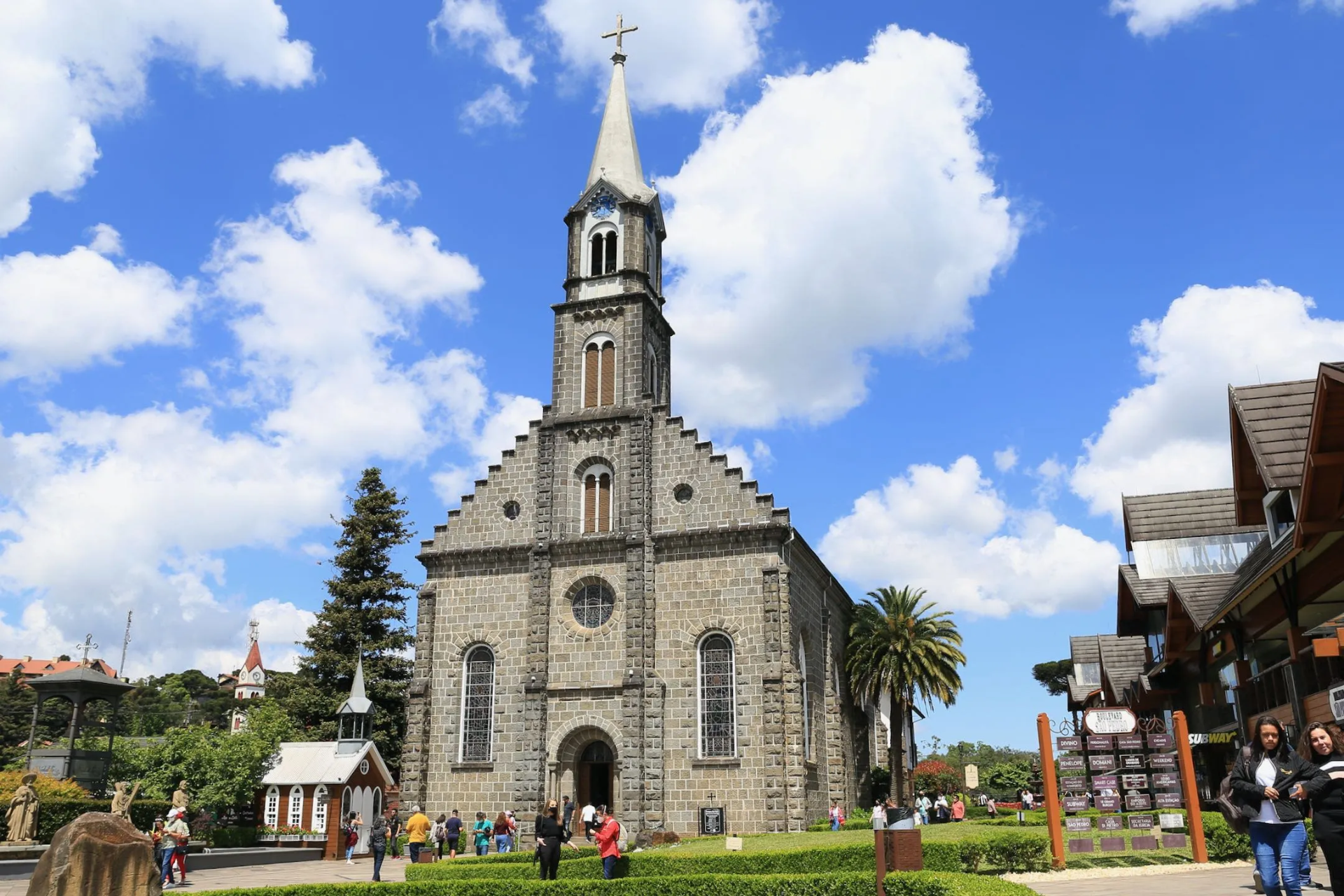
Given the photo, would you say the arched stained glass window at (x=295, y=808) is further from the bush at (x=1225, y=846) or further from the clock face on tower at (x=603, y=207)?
the bush at (x=1225, y=846)

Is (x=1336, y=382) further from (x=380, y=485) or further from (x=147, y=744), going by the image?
(x=380, y=485)

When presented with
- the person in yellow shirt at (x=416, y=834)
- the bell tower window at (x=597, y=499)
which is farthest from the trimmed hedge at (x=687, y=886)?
the bell tower window at (x=597, y=499)

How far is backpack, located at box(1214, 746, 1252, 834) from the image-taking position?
34.1 feet

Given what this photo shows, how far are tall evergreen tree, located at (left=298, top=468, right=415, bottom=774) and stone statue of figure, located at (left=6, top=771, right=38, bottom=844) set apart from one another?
2838cm

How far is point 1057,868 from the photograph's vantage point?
22.1 m

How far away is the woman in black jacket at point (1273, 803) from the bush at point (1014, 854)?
1277cm

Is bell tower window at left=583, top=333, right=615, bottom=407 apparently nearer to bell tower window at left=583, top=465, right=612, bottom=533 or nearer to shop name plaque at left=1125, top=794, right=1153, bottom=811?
bell tower window at left=583, top=465, right=612, bottom=533

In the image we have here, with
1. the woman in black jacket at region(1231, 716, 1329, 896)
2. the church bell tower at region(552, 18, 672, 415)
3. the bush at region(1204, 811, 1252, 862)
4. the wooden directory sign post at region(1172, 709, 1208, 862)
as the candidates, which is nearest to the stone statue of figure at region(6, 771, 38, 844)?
the church bell tower at region(552, 18, 672, 415)

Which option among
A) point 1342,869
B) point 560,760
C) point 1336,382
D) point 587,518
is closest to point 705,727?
point 560,760

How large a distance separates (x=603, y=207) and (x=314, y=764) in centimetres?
2531

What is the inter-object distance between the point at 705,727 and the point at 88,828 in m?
25.8

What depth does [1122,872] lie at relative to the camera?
2128cm

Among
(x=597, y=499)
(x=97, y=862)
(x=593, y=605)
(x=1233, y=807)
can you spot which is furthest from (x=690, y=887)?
(x=597, y=499)

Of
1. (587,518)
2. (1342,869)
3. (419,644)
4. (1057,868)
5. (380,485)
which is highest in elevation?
(380,485)
